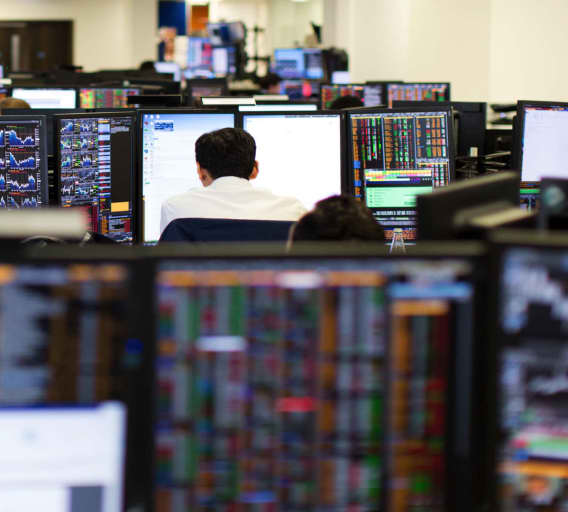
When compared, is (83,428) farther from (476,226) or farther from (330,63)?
(330,63)

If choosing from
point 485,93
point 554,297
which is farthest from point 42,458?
point 485,93

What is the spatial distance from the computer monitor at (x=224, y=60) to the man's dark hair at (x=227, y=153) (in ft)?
36.8

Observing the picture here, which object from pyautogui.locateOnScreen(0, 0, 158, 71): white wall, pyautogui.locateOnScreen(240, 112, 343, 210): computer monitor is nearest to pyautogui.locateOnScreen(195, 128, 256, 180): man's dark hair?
pyautogui.locateOnScreen(240, 112, 343, 210): computer monitor

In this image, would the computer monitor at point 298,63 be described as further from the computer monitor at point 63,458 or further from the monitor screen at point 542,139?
the computer monitor at point 63,458

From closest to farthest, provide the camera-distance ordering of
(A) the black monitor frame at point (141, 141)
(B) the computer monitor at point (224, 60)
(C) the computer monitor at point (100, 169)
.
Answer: (C) the computer monitor at point (100, 169), (A) the black monitor frame at point (141, 141), (B) the computer monitor at point (224, 60)

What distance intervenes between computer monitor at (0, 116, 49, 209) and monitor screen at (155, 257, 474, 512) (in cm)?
223

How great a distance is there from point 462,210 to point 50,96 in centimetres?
600

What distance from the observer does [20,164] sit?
10.9 feet

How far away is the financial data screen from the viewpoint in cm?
122

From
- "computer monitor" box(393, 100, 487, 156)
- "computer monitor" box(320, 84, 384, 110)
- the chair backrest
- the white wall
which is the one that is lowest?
the chair backrest

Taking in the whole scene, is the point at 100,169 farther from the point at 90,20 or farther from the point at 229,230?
the point at 90,20

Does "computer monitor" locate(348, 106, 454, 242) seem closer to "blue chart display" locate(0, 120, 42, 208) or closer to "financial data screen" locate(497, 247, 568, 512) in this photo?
"blue chart display" locate(0, 120, 42, 208)

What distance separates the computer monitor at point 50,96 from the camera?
277 inches

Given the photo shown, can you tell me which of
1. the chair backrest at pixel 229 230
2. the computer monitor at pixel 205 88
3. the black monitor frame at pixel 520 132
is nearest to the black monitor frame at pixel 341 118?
the black monitor frame at pixel 520 132
